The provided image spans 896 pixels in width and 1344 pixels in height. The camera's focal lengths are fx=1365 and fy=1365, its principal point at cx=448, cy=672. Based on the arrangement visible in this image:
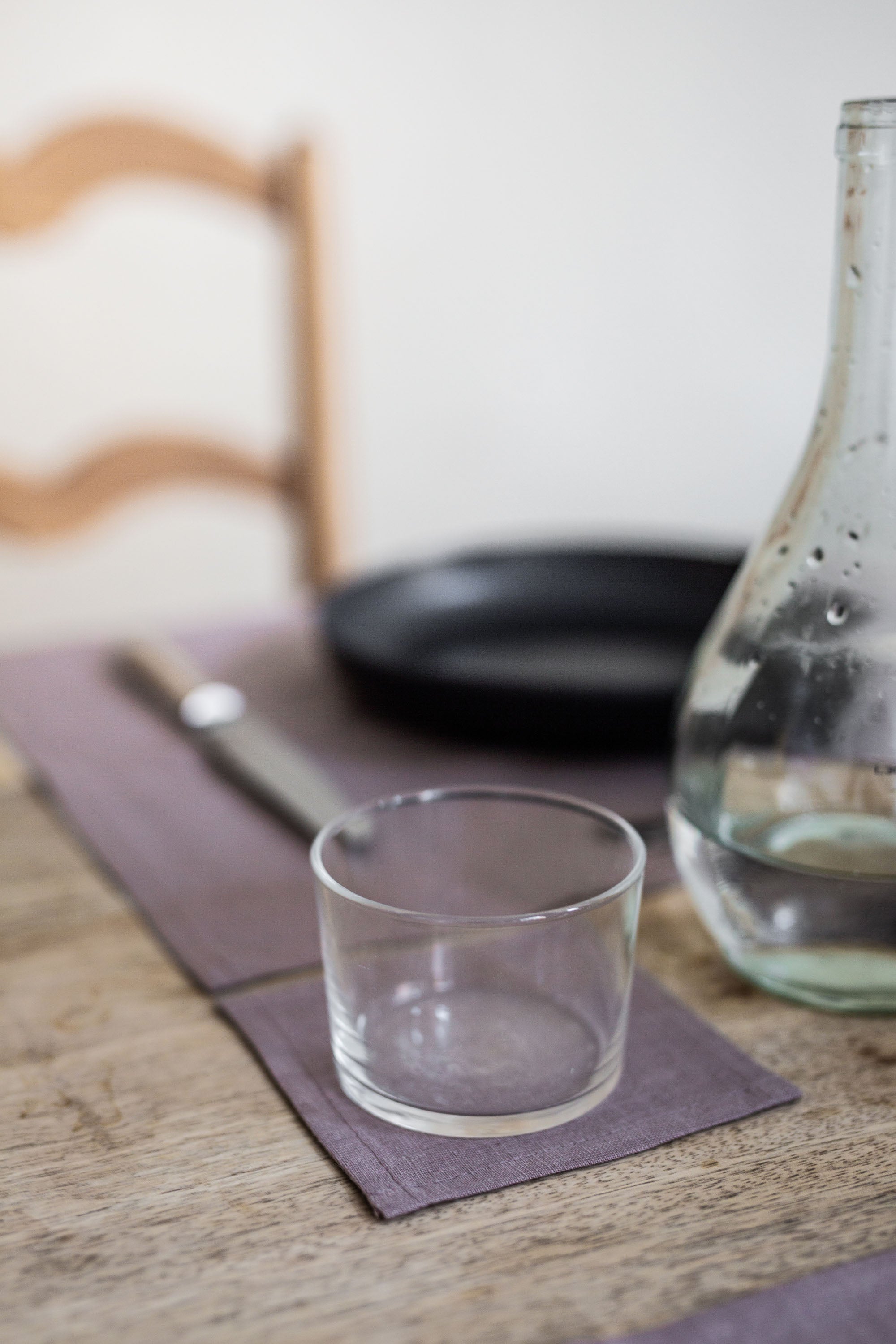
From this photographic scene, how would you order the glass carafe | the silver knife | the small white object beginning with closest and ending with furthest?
the glass carafe, the silver knife, the small white object

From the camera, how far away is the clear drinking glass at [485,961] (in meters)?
0.44

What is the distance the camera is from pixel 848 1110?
460 millimetres

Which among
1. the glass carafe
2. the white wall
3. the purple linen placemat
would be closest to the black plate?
the purple linen placemat

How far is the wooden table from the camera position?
0.37 meters

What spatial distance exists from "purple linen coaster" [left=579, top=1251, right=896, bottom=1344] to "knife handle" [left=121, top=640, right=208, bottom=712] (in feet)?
1.76

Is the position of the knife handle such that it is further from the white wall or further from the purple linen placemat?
the white wall

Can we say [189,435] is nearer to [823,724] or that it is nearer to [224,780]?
[224,780]

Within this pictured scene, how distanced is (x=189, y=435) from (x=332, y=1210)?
1026 millimetres

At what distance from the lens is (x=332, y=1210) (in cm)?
41

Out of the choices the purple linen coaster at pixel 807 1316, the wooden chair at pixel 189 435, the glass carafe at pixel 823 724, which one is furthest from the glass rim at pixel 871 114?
the wooden chair at pixel 189 435

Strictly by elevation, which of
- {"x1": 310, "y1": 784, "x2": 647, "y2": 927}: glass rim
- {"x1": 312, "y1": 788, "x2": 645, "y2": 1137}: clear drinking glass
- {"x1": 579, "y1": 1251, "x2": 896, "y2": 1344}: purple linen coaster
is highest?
{"x1": 310, "y1": 784, "x2": 647, "y2": 927}: glass rim

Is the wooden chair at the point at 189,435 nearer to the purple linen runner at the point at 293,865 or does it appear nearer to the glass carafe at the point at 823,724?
the purple linen runner at the point at 293,865

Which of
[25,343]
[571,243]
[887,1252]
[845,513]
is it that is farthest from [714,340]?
[887,1252]

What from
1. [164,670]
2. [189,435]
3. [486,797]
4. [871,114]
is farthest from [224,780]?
[189,435]
